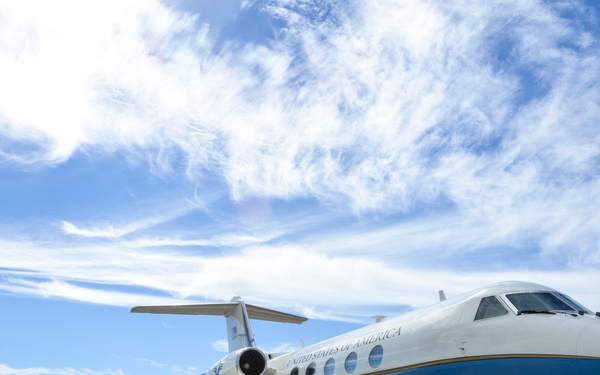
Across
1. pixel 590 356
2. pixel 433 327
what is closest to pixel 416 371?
pixel 433 327

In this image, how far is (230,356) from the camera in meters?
16.0

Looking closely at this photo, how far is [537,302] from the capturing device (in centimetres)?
934

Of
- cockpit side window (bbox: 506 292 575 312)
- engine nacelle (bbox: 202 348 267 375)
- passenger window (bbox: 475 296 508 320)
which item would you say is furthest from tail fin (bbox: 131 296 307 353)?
cockpit side window (bbox: 506 292 575 312)

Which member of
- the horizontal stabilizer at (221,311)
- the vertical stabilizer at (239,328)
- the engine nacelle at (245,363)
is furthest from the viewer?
the horizontal stabilizer at (221,311)

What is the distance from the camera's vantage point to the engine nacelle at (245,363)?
15516mm

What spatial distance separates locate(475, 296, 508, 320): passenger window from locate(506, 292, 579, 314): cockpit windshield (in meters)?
0.23

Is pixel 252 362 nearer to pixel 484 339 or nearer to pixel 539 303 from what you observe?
pixel 484 339

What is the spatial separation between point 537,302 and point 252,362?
29.7ft

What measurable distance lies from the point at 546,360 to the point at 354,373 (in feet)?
15.5

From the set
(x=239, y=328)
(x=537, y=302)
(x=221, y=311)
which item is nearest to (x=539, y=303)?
(x=537, y=302)

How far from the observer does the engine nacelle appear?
1552cm

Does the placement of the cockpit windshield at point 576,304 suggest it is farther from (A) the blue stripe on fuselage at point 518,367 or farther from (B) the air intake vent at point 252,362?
(B) the air intake vent at point 252,362

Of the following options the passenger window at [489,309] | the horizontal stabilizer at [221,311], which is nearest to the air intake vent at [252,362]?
the horizontal stabilizer at [221,311]

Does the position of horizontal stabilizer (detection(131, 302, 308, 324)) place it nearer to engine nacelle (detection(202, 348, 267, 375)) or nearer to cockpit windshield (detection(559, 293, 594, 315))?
engine nacelle (detection(202, 348, 267, 375))
